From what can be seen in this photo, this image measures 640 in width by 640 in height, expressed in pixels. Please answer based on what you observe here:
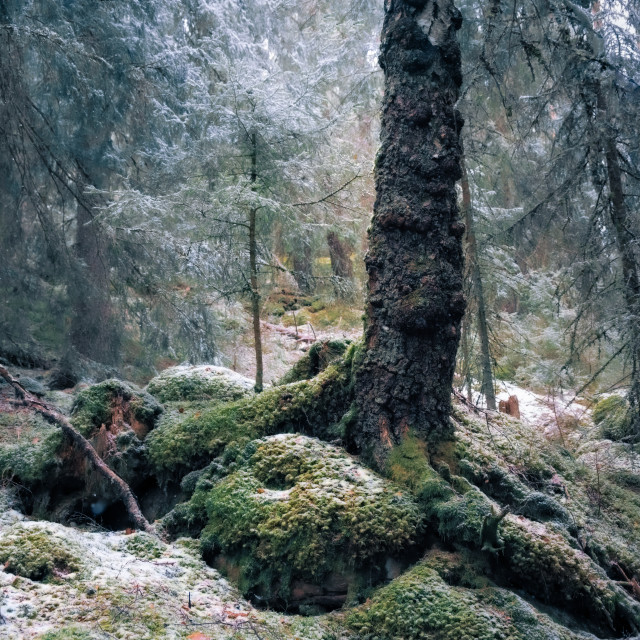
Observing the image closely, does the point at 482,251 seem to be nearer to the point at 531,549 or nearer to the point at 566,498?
the point at 566,498

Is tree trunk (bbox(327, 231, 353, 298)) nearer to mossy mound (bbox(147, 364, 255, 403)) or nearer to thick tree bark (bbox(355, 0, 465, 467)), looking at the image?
mossy mound (bbox(147, 364, 255, 403))

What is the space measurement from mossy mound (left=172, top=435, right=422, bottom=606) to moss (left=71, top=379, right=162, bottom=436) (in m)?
1.18

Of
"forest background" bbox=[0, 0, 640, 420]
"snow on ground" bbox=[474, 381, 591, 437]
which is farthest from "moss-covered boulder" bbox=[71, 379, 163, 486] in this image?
"snow on ground" bbox=[474, 381, 591, 437]

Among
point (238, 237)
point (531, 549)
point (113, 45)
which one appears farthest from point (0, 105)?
point (531, 549)

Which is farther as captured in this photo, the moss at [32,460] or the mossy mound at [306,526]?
the moss at [32,460]

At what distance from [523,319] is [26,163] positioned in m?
8.04

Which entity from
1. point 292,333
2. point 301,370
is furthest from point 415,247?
point 292,333

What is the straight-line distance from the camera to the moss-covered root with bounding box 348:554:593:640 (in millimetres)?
2965

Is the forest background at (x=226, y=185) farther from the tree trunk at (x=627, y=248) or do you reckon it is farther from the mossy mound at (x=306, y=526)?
the mossy mound at (x=306, y=526)

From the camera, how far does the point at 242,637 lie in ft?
9.21

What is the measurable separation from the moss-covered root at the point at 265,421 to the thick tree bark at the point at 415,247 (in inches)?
11.7

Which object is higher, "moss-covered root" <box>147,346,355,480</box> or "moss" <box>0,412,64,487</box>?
"moss-covered root" <box>147,346,355,480</box>

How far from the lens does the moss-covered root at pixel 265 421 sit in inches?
174

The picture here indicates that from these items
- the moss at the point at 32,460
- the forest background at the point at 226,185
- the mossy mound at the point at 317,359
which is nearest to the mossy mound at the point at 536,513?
the mossy mound at the point at 317,359
